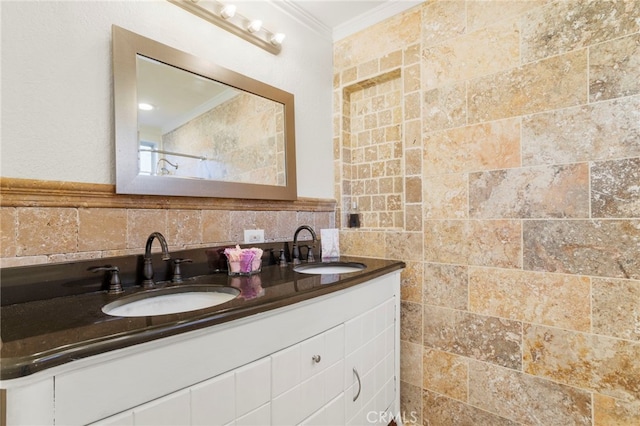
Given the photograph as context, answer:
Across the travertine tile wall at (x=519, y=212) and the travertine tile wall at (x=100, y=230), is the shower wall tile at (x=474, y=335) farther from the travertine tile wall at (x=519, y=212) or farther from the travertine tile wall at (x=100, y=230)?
the travertine tile wall at (x=100, y=230)

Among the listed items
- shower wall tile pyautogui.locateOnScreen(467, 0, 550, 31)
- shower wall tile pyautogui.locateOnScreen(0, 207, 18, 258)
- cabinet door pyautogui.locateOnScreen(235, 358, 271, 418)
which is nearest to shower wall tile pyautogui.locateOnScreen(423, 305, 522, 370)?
cabinet door pyautogui.locateOnScreen(235, 358, 271, 418)

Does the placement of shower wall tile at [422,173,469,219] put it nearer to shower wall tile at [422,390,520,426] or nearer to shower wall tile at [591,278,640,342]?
shower wall tile at [591,278,640,342]

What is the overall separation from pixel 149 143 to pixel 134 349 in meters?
0.88

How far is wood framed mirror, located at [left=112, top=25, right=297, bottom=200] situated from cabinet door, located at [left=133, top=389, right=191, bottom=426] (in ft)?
2.57

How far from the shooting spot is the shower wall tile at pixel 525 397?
4.41ft

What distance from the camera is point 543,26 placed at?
145 cm

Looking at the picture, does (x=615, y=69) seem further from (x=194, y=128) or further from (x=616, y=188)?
(x=194, y=128)

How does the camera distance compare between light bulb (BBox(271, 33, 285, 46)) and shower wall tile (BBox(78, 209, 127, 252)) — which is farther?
light bulb (BBox(271, 33, 285, 46))

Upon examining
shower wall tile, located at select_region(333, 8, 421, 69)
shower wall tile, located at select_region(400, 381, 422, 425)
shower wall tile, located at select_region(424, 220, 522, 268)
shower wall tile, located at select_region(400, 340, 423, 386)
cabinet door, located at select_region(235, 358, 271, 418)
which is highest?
shower wall tile, located at select_region(333, 8, 421, 69)

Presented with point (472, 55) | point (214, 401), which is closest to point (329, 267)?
point (214, 401)

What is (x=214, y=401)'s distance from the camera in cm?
82

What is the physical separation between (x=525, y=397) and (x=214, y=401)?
1.44 metres

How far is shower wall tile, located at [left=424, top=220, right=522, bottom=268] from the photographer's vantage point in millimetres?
1517

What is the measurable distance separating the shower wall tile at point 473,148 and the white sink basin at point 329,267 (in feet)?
2.18
